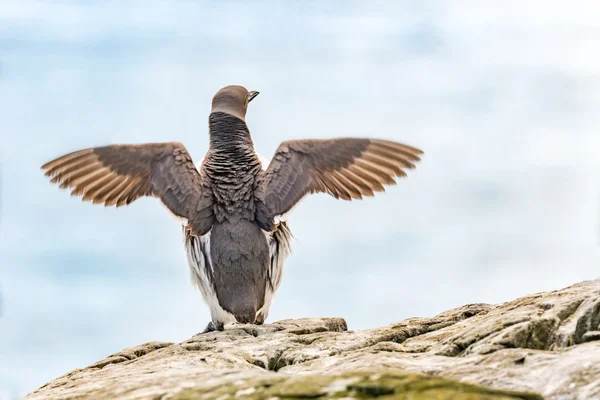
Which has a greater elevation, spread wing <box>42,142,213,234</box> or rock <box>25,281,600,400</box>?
spread wing <box>42,142,213,234</box>

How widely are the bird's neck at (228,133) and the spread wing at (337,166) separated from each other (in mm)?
780

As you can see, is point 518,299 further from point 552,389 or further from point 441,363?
point 552,389

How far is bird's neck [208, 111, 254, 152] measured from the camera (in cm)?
1360

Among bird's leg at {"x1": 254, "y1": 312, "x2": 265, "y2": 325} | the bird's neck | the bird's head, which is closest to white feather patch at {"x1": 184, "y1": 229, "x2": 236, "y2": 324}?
bird's leg at {"x1": 254, "y1": 312, "x2": 265, "y2": 325}

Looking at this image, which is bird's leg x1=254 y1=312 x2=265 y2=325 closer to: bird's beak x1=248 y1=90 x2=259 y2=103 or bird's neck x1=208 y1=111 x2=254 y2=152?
Result: bird's neck x1=208 y1=111 x2=254 y2=152

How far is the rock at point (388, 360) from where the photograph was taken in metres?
6.64

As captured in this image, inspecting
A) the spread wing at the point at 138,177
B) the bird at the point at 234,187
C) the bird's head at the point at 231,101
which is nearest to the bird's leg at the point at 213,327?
the bird at the point at 234,187

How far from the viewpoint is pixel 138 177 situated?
1325 cm

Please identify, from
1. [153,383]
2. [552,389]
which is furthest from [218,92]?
[552,389]

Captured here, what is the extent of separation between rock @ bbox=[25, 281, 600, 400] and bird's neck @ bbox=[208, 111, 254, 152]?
287cm

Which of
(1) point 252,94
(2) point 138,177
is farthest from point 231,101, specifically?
(2) point 138,177

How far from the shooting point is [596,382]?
6898 mm

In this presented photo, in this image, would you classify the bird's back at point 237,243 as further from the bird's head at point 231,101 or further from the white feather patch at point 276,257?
the bird's head at point 231,101

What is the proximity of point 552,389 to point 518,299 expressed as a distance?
11.6 feet
